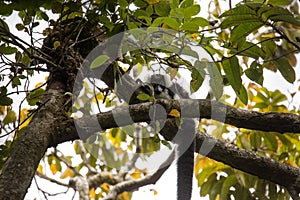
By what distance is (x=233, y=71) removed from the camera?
4.23 feet

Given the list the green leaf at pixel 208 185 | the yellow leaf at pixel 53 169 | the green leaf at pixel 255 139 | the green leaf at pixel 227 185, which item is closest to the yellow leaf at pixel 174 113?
the green leaf at pixel 227 185

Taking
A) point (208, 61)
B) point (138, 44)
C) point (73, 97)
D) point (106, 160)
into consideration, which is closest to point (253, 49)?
point (208, 61)

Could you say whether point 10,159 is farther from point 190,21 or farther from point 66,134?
point 190,21

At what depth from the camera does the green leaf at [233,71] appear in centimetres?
129

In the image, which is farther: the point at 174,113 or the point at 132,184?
the point at 132,184

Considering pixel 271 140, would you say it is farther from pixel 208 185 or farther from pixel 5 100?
pixel 5 100

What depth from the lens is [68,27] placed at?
1.53 metres

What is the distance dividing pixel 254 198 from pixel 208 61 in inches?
27.6

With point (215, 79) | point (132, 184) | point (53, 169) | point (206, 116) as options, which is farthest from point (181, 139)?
point (53, 169)

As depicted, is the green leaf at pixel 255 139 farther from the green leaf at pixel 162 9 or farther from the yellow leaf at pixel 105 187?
the green leaf at pixel 162 9

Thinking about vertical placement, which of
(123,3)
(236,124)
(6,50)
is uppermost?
(123,3)

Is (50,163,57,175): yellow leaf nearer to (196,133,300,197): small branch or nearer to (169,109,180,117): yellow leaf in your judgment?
(196,133,300,197): small branch

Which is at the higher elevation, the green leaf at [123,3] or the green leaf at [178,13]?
the green leaf at [123,3]

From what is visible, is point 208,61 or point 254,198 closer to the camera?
point 208,61
